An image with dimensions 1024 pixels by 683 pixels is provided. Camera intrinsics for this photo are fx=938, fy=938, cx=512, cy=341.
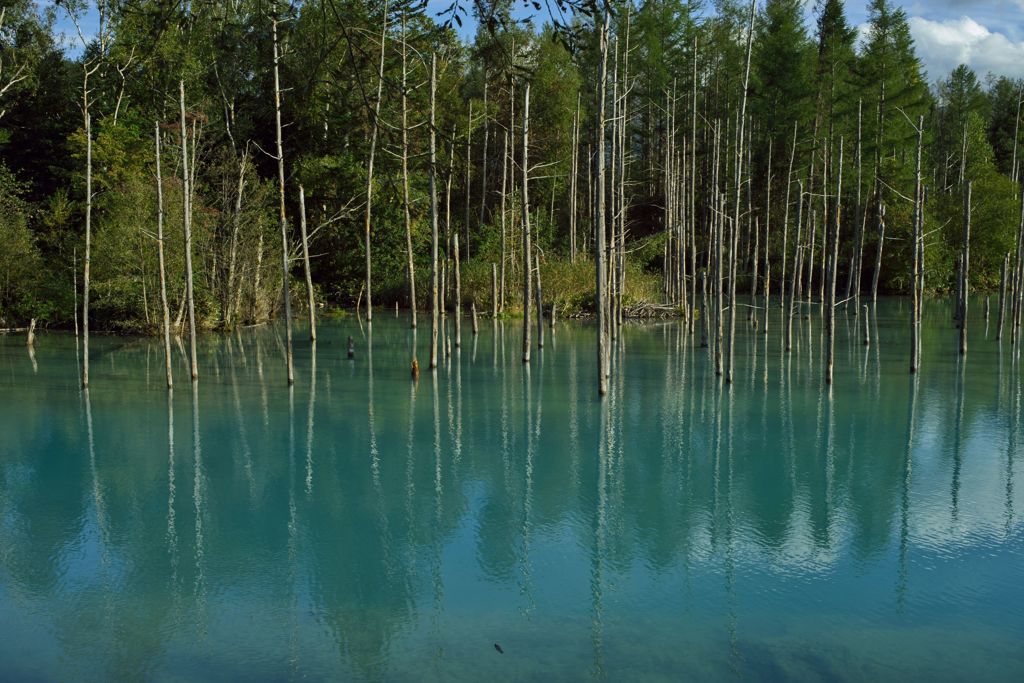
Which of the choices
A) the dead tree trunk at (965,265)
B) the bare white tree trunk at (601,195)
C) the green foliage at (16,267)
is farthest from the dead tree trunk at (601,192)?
the green foliage at (16,267)

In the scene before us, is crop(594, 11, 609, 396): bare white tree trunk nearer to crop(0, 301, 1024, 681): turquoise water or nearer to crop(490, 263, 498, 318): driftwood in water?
crop(0, 301, 1024, 681): turquoise water

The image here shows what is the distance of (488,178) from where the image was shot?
35750mm

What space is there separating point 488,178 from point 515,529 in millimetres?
28279

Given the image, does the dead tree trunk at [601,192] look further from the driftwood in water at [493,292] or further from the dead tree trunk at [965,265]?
the driftwood in water at [493,292]

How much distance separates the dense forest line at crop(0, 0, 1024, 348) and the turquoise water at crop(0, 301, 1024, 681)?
7.64ft

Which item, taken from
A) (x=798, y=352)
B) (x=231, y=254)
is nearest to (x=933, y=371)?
(x=798, y=352)

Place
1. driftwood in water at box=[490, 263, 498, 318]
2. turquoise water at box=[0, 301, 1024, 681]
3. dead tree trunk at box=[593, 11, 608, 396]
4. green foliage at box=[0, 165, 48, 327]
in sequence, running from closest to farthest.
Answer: turquoise water at box=[0, 301, 1024, 681] < dead tree trunk at box=[593, 11, 608, 396] < green foliage at box=[0, 165, 48, 327] < driftwood in water at box=[490, 263, 498, 318]

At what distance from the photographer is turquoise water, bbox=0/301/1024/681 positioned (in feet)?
20.1

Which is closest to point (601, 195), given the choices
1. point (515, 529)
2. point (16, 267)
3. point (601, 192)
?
point (601, 192)

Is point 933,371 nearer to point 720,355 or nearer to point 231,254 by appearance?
point 720,355

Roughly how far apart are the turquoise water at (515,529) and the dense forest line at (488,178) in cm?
233

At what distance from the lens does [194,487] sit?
10.0m

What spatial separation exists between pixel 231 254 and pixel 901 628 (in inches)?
774

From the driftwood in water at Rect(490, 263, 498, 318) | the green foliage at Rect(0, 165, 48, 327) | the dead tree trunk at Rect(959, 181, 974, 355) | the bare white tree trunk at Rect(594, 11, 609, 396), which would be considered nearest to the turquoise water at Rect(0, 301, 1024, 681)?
the bare white tree trunk at Rect(594, 11, 609, 396)
